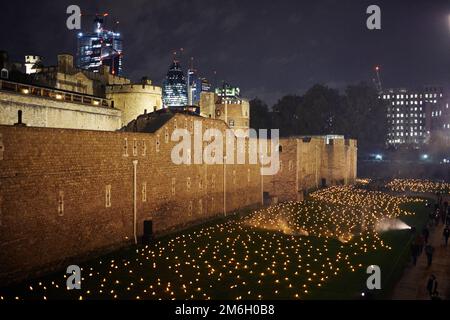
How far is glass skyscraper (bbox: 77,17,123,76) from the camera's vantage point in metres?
169

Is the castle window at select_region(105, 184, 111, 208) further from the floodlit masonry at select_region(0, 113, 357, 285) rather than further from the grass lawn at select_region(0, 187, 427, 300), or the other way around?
the grass lawn at select_region(0, 187, 427, 300)

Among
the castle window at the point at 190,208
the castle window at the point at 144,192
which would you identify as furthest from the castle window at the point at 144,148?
the castle window at the point at 190,208

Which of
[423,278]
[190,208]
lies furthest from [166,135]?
[423,278]

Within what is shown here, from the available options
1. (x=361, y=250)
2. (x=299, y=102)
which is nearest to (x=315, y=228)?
(x=361, y=250)

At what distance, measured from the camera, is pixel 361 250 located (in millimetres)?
23312

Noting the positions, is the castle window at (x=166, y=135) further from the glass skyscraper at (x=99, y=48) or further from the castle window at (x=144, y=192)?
the glass skyscraper at (x=99, y=48)

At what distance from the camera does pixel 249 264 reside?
20.3m

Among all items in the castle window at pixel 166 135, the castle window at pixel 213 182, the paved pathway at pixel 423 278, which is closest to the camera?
the paved pathway at pixel 423 278

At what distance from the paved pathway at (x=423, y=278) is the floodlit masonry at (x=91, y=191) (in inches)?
474

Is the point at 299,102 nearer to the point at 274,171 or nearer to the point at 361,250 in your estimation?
the point at 274,171

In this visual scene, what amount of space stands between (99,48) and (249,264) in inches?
6540

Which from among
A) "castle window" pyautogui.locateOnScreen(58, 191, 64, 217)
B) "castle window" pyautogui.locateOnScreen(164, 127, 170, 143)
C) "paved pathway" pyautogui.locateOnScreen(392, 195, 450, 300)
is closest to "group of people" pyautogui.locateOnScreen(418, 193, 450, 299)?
"paved pathway" pyautogui.locateOnScreen(392, 195, 450, 300)

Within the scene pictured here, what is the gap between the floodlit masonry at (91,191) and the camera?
16422 mm

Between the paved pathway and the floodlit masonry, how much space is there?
39.5 feet
